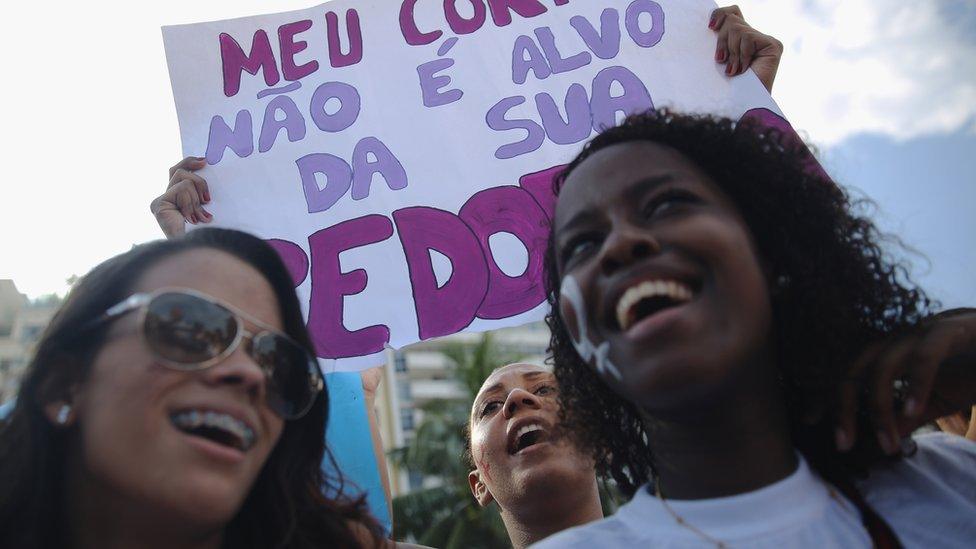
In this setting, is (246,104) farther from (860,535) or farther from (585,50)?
(860,535)

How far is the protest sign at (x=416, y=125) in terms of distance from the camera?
2787 millimetres

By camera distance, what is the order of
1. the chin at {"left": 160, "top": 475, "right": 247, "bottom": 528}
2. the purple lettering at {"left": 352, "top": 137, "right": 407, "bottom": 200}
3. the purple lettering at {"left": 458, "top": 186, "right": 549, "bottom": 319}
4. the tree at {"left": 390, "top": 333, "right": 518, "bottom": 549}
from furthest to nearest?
the tree at {"left": 390, "top": 333, "right": 518, "bottom": 549}
the purple lettering at {"left": 352, "top": 137, "right": 407, "bottom": 200}
the purple lettering at {"left": 458, "top": 186, "right": 549, "bottom": 319}
the chin at {"left": 160, "top": 475, "right": 247, "bottom": 528}

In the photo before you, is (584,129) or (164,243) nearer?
(164,243)

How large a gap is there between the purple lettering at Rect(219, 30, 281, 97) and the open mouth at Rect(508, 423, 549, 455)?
5.74ft

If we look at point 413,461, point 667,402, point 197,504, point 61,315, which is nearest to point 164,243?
point 61,315

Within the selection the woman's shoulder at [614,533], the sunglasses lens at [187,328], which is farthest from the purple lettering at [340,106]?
the woman's shoulder at [614,533]

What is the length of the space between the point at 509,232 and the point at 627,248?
1212 millimetres

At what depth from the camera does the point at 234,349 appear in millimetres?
1576

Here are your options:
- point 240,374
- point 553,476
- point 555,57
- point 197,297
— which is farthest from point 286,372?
point 555,57

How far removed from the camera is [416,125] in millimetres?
3045

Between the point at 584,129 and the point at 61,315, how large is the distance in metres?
1.88

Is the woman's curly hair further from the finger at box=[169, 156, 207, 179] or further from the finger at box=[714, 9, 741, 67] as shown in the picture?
the finger at box=[169, 156, 207, 179]

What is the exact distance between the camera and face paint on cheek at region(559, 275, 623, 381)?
166 cm

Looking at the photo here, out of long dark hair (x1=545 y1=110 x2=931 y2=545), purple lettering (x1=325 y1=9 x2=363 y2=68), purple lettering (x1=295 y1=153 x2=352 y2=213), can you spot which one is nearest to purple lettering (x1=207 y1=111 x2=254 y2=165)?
purple lettering (x1=295 y1=153 x2=352 y2=213)
